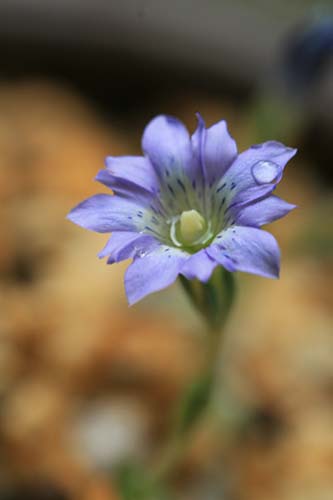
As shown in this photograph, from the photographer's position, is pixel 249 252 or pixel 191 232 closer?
pixel 249 252

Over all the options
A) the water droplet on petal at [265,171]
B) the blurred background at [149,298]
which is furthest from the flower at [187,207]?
the blurred background at [149,298]

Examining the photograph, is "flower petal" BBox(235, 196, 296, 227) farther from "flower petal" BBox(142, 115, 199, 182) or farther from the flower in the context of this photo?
"flower petal" BBox(142, 115, 199, 182)

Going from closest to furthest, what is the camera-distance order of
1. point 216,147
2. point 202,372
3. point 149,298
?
1. point 216,147
2. point 202,372
3. point 149,298

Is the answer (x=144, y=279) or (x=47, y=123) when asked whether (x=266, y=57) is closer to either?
(x=47, y=123)

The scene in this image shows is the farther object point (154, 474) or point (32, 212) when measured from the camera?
point (32, 212)

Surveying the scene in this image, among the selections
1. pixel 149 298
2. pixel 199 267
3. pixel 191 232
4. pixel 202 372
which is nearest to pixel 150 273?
pixel 199 267

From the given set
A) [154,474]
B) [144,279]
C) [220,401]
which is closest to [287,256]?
[220,401]

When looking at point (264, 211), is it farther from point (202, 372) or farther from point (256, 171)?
point (202, 372)

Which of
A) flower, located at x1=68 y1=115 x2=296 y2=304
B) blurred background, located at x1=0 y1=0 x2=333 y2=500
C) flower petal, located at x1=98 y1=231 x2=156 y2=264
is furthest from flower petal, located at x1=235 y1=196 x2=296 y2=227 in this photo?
blurred background, located at x1=0 y1=0 x2=333 y2=500
